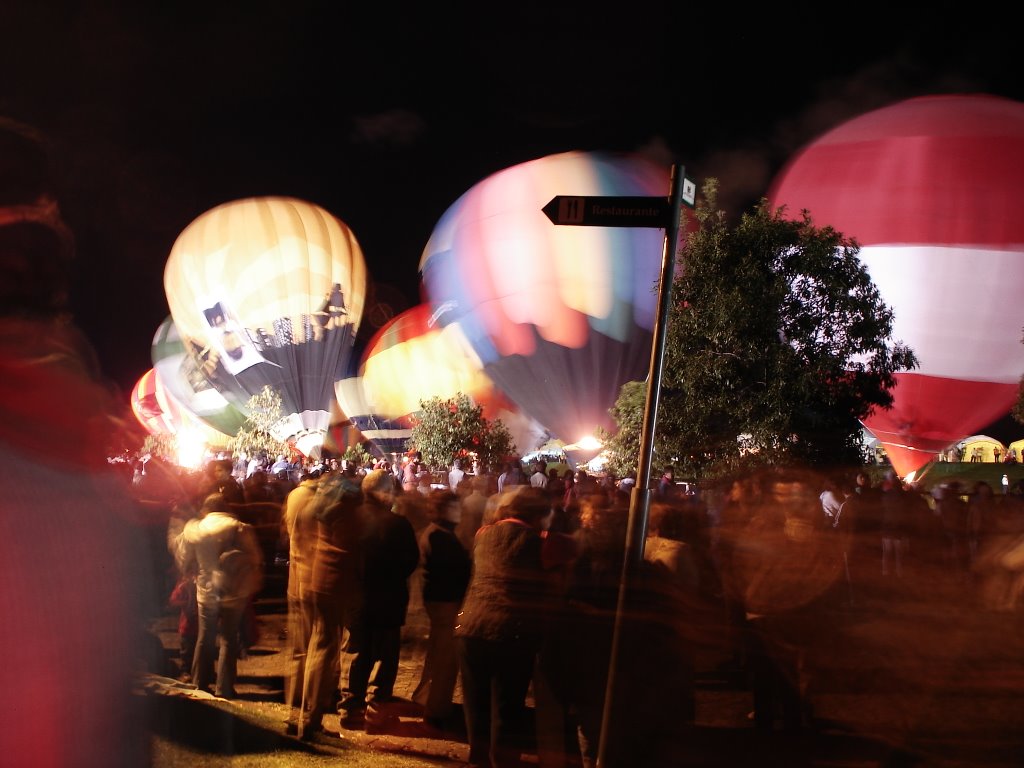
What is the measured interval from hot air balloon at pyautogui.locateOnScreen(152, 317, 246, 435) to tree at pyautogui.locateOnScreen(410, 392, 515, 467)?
16285mm

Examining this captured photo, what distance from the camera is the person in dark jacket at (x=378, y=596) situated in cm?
588

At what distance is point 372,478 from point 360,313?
117ft

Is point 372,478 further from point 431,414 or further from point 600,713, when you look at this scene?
point 431,414

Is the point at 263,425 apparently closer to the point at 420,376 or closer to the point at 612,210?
the point at 420,376

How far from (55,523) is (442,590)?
483 cm

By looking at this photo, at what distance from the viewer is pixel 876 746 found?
5.47 meters

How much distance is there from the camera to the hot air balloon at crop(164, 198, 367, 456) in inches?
1484

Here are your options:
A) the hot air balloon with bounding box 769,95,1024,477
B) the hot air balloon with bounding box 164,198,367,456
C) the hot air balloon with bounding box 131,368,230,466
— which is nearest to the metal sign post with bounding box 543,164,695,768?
the hot air balloon with bounding box 769,95,1024,477

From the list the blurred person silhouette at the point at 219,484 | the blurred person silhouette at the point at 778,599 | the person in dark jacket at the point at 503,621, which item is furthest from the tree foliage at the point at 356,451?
the person in dark jacket at the point at 503,621

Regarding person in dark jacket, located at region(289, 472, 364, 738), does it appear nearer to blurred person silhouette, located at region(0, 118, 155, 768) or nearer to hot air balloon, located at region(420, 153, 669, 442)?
blurred person silhouette, located at region(0, 118, 155, 768)

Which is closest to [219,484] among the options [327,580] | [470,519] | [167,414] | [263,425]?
[470,519]

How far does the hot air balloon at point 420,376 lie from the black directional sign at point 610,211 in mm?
36617

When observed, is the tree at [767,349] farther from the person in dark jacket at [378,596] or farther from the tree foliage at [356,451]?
the tree foliage at [356,451]

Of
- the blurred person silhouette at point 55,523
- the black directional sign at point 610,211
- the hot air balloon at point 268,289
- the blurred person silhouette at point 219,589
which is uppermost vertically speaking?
the hot air balloon at point 268,289
